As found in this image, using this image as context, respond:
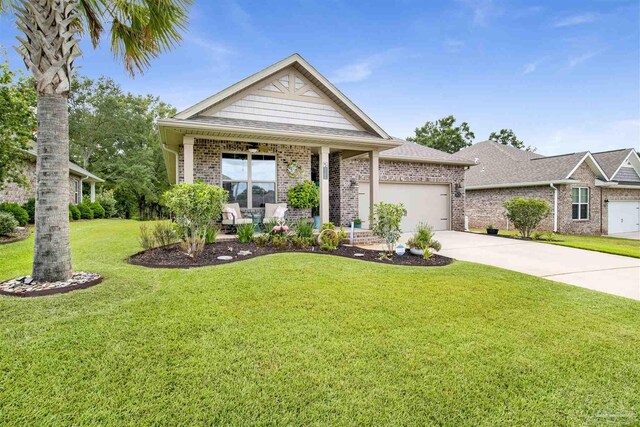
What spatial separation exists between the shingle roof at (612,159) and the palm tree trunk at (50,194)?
23.8 metres

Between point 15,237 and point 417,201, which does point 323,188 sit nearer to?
point 417,201

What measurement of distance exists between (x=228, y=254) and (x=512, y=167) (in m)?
18.0

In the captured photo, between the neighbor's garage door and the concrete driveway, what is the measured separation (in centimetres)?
358

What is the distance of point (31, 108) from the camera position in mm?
9250

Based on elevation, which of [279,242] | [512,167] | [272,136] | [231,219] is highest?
[512,167]

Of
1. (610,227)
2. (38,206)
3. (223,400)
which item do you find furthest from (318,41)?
(610,227)

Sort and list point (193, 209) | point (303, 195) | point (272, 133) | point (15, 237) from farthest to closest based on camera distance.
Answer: point (303, 195), point (15, 237), point (272, 133), point (193, 209)

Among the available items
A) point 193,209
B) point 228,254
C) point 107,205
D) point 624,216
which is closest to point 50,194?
point 193,209

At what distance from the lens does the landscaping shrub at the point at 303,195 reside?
33.6 feet

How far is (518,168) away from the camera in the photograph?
18.2 m

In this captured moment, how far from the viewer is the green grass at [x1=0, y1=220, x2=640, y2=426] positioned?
2.20 meters

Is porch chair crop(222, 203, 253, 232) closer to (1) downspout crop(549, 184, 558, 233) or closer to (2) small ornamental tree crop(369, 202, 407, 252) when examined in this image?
(2) small ornamental tree crop(369, 202, 407, 252)

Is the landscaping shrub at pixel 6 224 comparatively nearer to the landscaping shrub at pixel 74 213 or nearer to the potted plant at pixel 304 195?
the potted plant at pixel 304 195

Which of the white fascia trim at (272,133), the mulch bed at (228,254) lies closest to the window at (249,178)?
the white fascia trim at (272,133)
